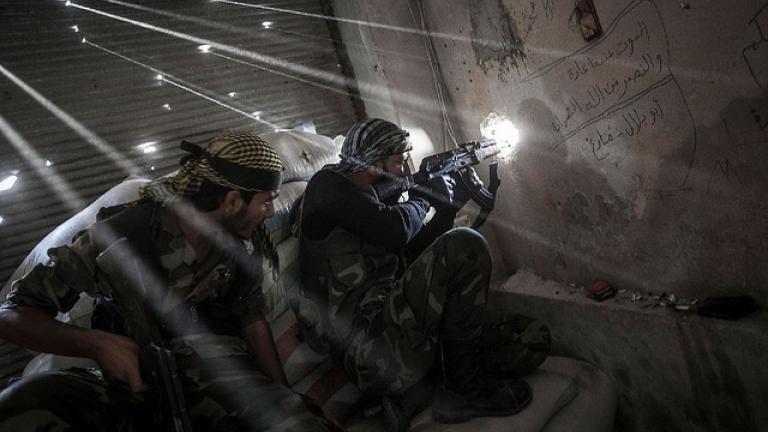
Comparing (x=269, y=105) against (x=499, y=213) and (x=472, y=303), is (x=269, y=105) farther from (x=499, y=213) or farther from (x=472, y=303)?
(x=472, y=303)

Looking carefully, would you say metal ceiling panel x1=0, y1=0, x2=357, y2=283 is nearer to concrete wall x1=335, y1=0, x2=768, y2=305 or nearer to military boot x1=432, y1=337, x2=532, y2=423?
concrete wall x1=335, y1=0, x2=768, y2=305

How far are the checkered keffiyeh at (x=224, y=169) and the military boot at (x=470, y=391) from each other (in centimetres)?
116

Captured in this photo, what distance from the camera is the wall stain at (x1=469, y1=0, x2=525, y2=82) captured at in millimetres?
2312

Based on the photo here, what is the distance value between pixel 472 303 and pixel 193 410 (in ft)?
4.04

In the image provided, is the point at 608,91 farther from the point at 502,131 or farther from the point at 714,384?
the point at 714,384

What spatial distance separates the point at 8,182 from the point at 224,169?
2.21m

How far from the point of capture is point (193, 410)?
1.49 meters

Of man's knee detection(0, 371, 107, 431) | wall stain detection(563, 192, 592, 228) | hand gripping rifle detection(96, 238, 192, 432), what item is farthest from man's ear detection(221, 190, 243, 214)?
wall stain detection(563, 192, 592, 228)

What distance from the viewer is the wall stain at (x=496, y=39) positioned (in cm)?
231

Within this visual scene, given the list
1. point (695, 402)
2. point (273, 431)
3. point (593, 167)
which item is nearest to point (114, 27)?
point (273, 431)

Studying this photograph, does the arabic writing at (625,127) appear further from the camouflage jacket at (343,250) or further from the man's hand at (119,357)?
the man's hand at (119,357)

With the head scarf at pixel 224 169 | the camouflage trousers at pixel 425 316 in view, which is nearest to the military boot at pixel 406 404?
the camouflage trousers at pixel 425 316

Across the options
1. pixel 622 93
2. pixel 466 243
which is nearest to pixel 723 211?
pixel 622 93

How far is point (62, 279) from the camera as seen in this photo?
155cm
